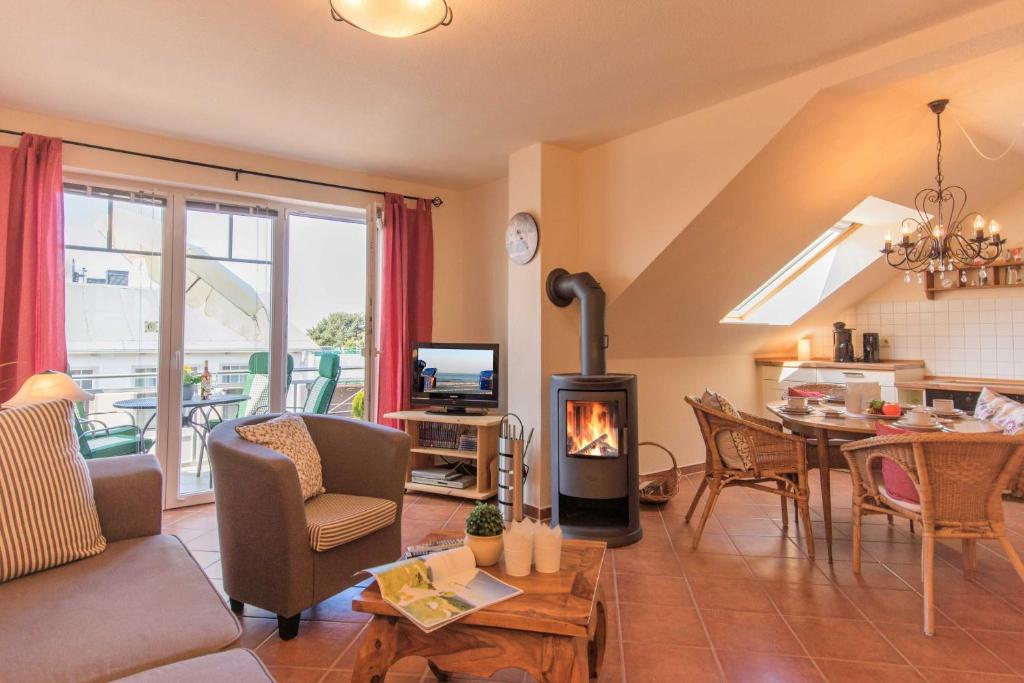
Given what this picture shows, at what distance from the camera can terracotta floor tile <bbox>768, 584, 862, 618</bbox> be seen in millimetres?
2115

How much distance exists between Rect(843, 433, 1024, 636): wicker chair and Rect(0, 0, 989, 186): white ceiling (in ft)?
5.44

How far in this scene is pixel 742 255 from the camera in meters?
3.57

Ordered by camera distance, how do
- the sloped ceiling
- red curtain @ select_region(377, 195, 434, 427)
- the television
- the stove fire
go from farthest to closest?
red curtain @ select_region(377, 195, 434, 427) → the television → the stove fire → the sloped ceiling

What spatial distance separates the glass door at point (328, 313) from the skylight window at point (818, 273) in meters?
2.87

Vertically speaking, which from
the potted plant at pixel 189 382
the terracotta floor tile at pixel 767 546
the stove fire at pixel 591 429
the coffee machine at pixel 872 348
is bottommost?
the terracotta floor tile at pixel 767 546

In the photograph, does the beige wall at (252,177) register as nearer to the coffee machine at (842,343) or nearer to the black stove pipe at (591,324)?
the black stove pipe at (591,324)

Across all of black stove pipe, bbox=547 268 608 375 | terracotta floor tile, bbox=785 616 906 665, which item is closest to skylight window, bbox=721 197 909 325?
black stove pipe, bbox=547 268 608 375

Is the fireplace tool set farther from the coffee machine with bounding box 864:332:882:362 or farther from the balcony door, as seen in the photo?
the coffee machine with bounding box 864:332:882:362

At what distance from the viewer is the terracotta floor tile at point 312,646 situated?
1.80m

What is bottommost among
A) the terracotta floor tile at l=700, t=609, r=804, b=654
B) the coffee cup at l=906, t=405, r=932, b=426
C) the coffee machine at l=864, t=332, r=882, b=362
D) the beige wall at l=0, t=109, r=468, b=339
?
the terracotta floor tile at l=700, t=609, r=804, b=654

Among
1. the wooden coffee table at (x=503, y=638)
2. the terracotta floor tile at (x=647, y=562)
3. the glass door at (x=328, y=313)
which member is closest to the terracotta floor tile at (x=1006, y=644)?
the terracotta floor tile at (x=647, y=562)

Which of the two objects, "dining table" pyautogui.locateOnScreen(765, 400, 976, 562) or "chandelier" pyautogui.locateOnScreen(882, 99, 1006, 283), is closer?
"dining table" pyautogui.locateOnScreen(765, 400, 976, 562)

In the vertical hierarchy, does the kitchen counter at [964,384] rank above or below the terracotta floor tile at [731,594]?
above

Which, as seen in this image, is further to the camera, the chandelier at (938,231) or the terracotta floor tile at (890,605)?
the chandelier at (938,231)
